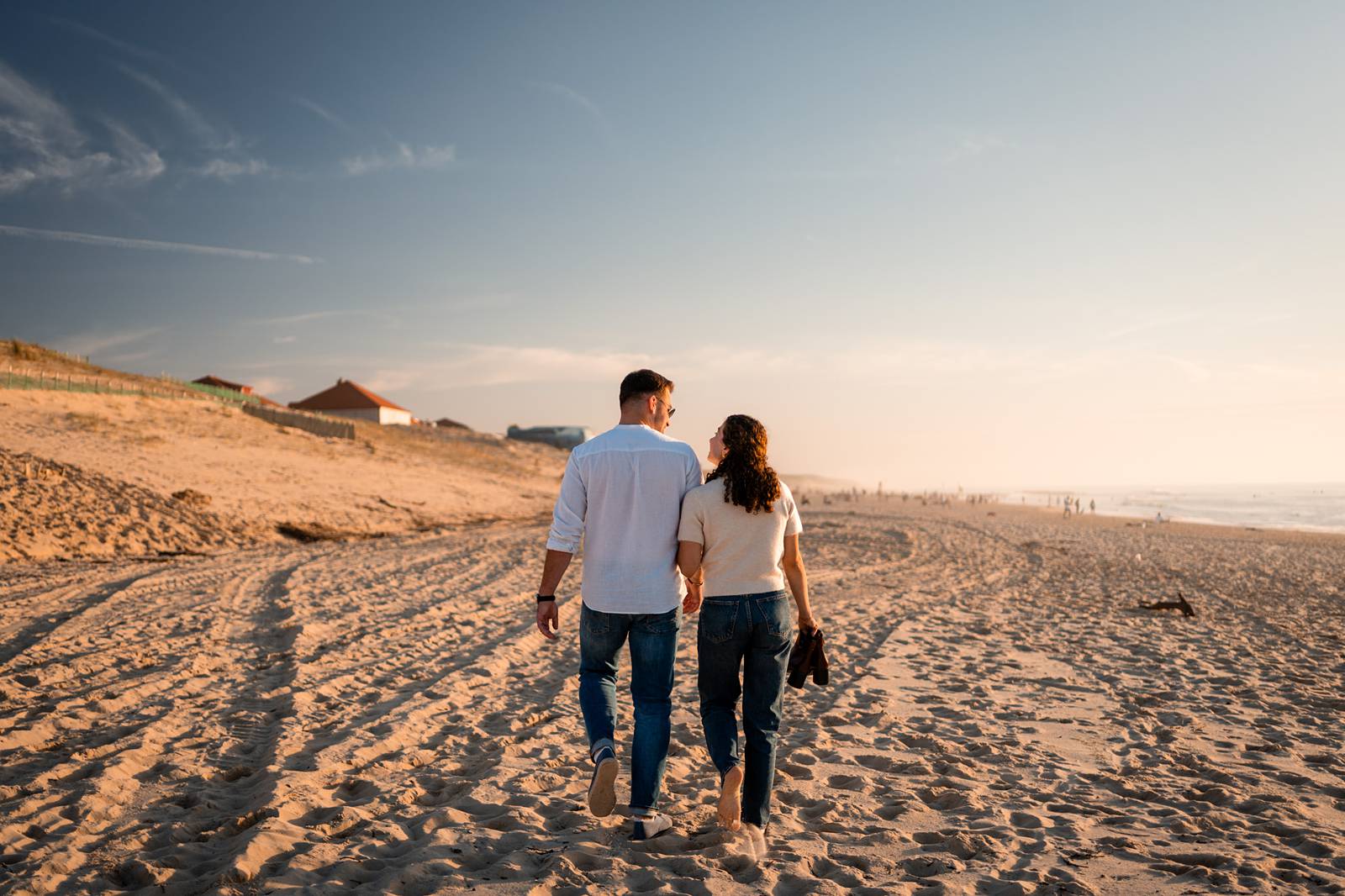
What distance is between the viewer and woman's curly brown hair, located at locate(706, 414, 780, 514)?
370cm

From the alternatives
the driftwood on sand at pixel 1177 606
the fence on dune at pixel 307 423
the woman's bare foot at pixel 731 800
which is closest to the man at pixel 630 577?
the woman's bare foot at pixel 731 800

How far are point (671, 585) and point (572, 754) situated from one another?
83.8 inches

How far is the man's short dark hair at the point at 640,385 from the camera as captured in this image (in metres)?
3.93

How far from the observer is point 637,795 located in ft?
12.9

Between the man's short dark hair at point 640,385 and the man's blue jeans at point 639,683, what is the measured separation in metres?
1.09

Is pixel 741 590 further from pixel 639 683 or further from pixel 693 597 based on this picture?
pixel 639 683

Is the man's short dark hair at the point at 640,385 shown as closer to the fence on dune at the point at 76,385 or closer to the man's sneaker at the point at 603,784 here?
the man's sneaker at the point at 603,784

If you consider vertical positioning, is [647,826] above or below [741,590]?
below

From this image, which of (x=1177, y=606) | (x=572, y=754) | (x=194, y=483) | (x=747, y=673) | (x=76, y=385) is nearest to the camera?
(x=747, y=673)

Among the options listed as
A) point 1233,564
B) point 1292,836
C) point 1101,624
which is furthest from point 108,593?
point 1233,564

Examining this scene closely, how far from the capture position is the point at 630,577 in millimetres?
3746

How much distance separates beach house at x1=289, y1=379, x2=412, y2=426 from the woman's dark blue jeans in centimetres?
5535

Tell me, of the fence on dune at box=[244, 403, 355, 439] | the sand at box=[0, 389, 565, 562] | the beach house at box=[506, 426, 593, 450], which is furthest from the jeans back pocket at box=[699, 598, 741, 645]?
the beach house at box=[506, 426, 593, 450]

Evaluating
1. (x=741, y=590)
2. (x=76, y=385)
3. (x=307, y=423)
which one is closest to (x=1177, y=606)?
(x=741, y=590)
